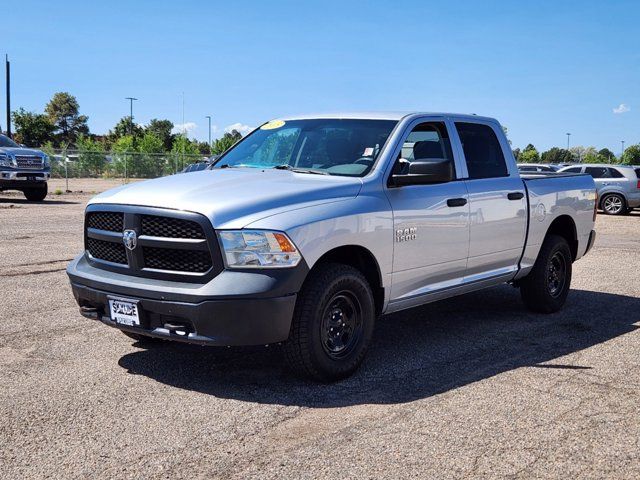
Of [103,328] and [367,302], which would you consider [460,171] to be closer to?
[367,302]

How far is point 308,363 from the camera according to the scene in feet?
16.5

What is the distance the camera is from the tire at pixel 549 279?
7.64m

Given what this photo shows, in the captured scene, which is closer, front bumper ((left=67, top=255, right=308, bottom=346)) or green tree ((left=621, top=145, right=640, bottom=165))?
front bumper ((left=67, top=255, right=308, bottom=346))

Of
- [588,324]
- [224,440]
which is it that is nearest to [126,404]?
[224,440]

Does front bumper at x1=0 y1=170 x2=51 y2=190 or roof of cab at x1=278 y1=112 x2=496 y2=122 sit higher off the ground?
roof of cab at x1=278 y1=112 x2=496 y2=122

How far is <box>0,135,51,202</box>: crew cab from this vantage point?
2152 cm

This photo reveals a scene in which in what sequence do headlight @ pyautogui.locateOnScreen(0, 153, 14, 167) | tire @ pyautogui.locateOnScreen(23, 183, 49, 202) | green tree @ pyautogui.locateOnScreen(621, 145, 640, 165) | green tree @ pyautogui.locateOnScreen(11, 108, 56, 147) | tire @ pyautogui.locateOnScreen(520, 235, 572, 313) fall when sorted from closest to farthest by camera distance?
tire @ pyautogui.locateOnScreen(520, 235, 572, 313), headlight @ pyautogui.locateOnScreen(0, 153, 14, 167), tire @ pyautogui.locateOnScreen(23, 183, 49, 202), green tree @ pyautogui.locateOnScreen(11, 108, 56, 147), green tree @ pyautogui.locateOnScreen(621, 145, 640, 165)

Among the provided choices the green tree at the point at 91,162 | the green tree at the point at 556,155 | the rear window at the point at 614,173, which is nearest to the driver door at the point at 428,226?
the rear window at the point at 614,173

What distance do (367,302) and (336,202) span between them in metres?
0.76

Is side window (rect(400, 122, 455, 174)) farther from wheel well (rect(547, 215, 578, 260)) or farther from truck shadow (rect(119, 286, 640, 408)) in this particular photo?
wheel well (rect(547, 215, 578, 260))

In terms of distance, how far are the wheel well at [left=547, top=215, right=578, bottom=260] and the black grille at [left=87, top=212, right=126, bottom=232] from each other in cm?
462

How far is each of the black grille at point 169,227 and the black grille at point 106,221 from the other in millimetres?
272

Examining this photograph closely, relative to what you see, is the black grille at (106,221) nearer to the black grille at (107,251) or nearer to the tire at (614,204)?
the black grille at (107,251)

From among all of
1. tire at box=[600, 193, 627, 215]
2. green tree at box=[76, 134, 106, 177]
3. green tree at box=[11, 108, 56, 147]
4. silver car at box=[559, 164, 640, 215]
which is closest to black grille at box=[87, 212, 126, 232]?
silver car at box=[559, 164, 640, 215]
